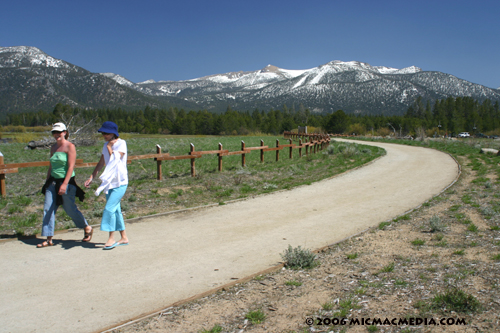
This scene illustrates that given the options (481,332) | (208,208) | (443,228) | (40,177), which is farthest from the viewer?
(40,177)

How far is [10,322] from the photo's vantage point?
3.57 m

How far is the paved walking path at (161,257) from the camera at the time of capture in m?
3.87

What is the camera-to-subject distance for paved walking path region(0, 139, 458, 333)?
387cm

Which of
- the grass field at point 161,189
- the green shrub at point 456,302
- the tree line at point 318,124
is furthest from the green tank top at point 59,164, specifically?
the tree line at point 318,124

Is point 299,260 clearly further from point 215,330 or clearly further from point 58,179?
point 58,179

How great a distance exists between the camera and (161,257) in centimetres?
545

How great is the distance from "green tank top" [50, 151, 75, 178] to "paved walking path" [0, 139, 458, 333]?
123 cm

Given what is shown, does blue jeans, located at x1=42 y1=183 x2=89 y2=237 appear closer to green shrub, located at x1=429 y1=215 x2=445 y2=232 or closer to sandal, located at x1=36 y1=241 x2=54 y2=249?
sandal, located at x1=36 y1=241 x2=54 y2=249

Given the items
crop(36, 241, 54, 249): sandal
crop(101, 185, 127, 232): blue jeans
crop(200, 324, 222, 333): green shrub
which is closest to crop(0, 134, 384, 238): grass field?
crop(36, 241, 54, 249): sandal

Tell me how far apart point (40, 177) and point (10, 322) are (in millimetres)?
11992

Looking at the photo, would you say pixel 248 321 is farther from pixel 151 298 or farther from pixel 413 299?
pixel 413 299

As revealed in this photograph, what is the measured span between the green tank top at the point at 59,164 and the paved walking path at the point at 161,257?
1235 millimetres

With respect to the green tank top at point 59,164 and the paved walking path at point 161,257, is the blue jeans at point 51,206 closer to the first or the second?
the green tank top at point 59,164

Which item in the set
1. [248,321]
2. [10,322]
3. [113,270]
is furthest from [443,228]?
[10,322]
